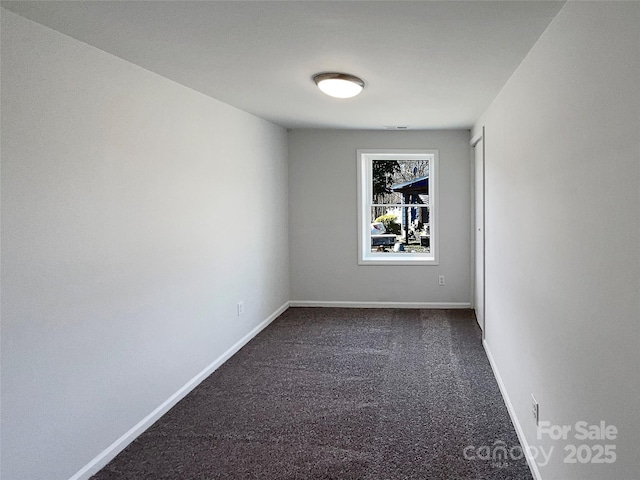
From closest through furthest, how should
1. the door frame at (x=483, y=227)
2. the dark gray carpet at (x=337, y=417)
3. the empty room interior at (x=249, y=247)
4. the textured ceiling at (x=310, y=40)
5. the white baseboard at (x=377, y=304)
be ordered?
1. the empty room interior at (x=249, y=247)
2. the textured ceiling at (x=310, y=40)
3. the dark gray carpet at (x=337, y=417)
4. the door frame at (x=483, y=227)
5. the white baseboard at (x=377, y=304)

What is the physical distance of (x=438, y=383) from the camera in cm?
363

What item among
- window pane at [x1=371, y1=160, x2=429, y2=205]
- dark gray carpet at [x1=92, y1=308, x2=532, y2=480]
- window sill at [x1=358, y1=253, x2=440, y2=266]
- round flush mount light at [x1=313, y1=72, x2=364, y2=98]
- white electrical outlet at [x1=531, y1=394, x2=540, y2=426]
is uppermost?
round flush mount light at [x1=313, y1=72, x2=364, y2=98]

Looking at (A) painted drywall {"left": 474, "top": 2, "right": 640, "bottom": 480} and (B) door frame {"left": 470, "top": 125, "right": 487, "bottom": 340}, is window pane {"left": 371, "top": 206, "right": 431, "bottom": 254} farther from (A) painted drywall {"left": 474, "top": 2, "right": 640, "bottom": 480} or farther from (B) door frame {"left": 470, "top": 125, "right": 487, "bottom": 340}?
(A) painted drywall {"left": 474, "top": 2, "right": 640, "bottom": 480}

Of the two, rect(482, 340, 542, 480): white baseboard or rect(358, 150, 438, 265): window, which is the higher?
rect(358, 150, 438, 265): window

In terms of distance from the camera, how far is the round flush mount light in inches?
122

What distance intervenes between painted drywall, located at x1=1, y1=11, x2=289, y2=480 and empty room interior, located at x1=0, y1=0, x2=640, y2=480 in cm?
1

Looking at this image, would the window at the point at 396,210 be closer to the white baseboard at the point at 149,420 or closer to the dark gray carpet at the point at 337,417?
the dark gray carpet at the point at 337,417

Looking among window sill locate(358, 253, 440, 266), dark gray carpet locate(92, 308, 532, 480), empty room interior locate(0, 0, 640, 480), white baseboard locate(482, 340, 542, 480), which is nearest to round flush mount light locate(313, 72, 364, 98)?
empty room interior locate(0, 0, 640, 480)

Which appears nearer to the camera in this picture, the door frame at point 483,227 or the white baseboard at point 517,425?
the white baseboard at point 517,425

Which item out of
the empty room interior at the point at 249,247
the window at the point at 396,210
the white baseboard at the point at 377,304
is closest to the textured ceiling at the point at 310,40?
the empty room interior at the point at 249,247

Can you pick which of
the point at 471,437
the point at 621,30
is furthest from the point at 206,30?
the point at 471,437

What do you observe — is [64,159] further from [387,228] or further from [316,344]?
[387,228]

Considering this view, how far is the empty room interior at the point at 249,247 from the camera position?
66.7 inches

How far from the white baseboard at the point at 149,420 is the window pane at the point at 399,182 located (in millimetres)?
2686
